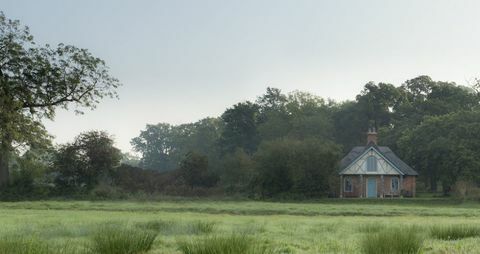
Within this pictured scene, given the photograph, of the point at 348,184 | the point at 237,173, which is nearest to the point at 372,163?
the point at 348,184

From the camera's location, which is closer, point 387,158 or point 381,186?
point 381,186

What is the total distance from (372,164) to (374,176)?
4.29 ft

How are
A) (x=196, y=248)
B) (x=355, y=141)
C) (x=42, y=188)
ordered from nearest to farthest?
(x=196, y=248) < (x=42, y=188) < (x=355, y=141)

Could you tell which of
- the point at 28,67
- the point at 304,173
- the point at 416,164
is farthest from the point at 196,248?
the point at 416,164

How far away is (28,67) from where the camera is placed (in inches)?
1037

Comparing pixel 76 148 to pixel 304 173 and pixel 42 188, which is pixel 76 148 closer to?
pixel 42 188

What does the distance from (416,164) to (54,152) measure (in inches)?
1488

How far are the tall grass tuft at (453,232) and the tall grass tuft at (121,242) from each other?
265 inches

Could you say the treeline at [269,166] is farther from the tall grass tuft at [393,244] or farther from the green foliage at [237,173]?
the tall grass tuft at [393,244]

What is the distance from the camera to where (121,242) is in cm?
909

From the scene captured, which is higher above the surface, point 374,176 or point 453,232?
point 374,176

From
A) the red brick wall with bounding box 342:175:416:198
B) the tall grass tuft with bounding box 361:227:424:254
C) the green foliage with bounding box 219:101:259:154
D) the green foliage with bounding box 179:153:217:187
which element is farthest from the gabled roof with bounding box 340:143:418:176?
the tall grass tuft with bounding box 361:227:424:254

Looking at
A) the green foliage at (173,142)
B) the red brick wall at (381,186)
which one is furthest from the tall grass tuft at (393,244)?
the green foliage at (173,142)

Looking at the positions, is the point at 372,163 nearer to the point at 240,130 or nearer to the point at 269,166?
the point at 269,166
